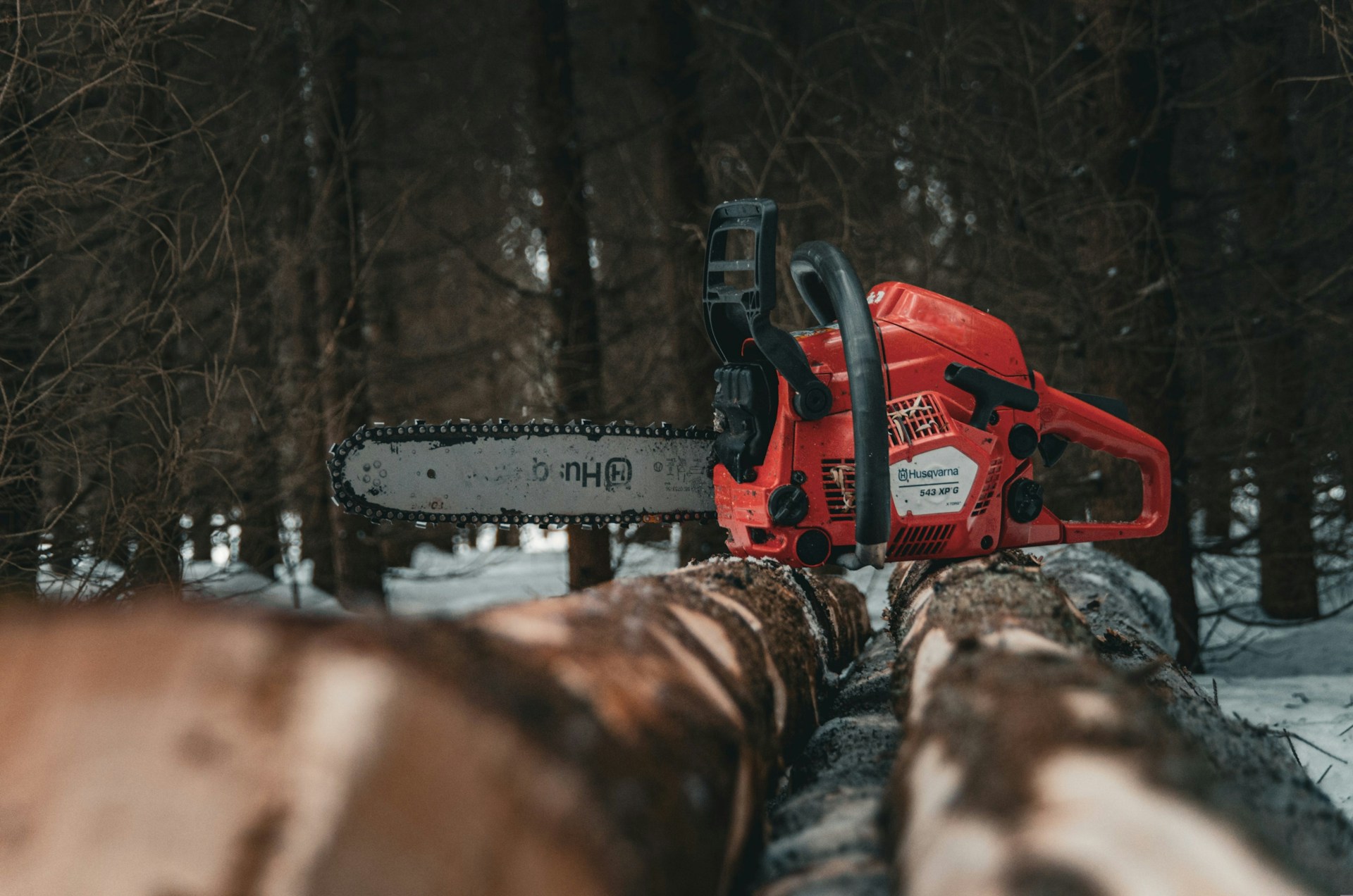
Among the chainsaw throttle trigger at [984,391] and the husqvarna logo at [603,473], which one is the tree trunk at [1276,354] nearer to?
the chainsaw throttle trigger at [984,391]

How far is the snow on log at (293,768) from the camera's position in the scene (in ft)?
2.36

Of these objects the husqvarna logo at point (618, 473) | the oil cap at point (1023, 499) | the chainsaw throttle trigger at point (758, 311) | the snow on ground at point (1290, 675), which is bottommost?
the snow on ground at point (1290, 675)

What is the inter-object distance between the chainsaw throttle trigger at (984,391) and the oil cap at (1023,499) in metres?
0.22

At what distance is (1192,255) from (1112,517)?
3419mm

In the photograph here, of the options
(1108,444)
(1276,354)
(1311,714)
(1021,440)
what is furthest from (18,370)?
(1276,354)

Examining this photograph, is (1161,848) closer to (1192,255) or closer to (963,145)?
(963,145)

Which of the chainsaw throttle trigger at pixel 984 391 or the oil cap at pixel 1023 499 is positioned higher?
the chainsaw throttle trigger at pixel 984 391

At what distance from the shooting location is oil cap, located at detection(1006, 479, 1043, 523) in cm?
245

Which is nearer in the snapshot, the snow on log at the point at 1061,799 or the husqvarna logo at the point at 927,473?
the snow on log at the point at 1061,799

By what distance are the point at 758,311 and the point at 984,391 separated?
0.67m

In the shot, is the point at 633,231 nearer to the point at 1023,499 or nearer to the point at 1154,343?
the point at 1154,343

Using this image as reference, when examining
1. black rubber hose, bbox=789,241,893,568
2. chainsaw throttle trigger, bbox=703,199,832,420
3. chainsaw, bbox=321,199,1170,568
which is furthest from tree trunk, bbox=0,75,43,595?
black rubber hose, bbox=789,241,893,568

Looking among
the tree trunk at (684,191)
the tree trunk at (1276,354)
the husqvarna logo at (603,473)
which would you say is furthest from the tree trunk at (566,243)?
the tree trunk at (1276,354)

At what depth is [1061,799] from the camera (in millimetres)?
715
